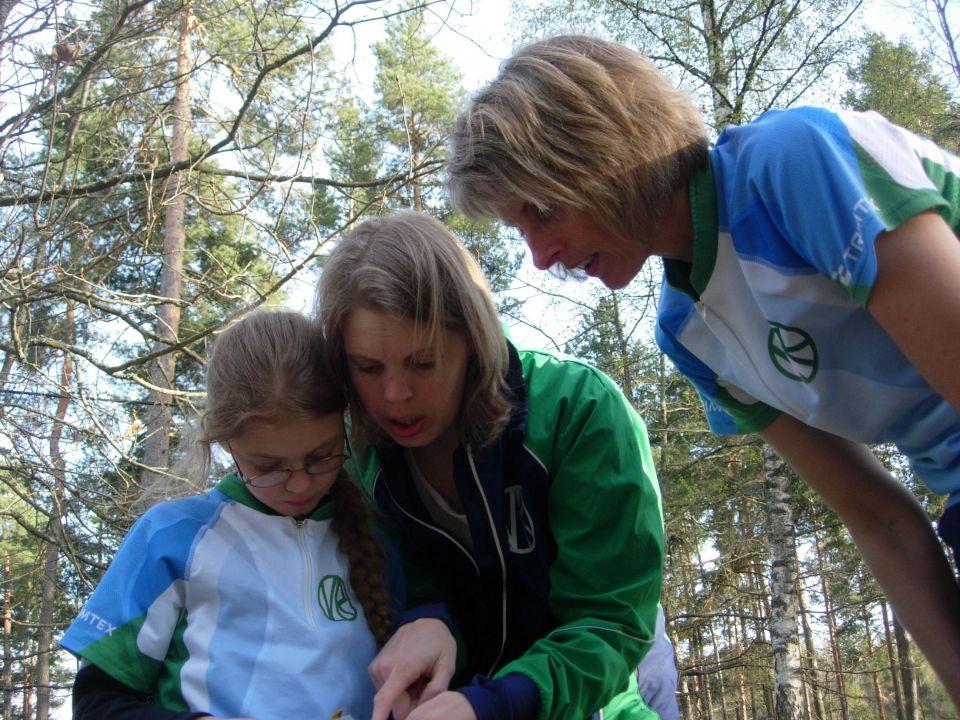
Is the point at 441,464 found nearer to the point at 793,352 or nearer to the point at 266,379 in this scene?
the point at 266,379

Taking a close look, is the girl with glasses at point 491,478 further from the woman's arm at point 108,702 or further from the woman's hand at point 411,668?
the woman's arm at point 108,702

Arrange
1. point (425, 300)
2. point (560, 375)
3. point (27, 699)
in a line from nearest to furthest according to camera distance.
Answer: point (425, 300), point (560, 375), point (27, 699)

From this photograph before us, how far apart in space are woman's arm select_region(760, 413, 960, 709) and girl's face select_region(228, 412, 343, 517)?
92cm

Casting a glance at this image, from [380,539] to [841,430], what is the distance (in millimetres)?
999

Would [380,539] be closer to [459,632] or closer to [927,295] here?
[459,632]

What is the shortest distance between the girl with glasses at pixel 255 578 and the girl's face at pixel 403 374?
11cm

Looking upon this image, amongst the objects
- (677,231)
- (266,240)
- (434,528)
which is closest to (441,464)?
(434,528)

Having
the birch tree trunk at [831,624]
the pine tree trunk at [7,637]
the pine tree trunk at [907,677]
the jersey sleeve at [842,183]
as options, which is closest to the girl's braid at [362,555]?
the jersey sleeve at [842,183]

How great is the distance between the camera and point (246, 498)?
176 centimetres

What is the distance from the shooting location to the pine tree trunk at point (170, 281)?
4543 mm

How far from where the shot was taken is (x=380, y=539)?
1883 millimetres

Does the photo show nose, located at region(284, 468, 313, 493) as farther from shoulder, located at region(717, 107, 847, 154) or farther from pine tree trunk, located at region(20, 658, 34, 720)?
pine tree trunk, located at region(20, 658, 34, 720)

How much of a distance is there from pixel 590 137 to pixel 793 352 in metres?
0.51

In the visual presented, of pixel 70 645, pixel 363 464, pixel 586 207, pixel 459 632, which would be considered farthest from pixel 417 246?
pixel 70 645
